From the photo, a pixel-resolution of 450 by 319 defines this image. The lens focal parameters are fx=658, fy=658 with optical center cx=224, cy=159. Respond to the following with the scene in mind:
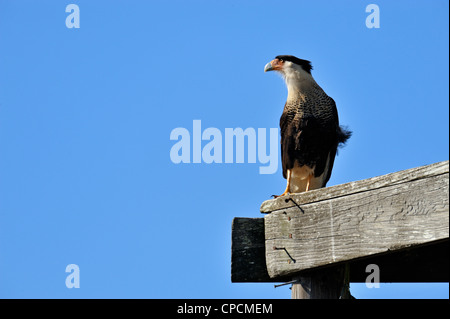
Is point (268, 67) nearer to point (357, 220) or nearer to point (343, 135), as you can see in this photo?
point (343, 135)

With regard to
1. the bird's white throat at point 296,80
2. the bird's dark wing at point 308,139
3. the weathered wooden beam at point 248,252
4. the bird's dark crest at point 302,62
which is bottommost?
the weathered wooden beam at point 248,252

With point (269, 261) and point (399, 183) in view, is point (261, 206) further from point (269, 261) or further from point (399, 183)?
point (399, 183)

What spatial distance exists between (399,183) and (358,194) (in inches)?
8.0

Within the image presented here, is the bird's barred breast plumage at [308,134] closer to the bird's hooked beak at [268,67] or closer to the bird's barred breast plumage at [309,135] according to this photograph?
the bird's barred breast plumage at [309,135]

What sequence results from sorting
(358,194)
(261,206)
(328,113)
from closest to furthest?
1. (358,194)
2. (261,206)
3. (328,113)

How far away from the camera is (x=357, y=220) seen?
2.55 metres

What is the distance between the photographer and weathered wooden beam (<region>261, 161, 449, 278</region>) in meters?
2.29

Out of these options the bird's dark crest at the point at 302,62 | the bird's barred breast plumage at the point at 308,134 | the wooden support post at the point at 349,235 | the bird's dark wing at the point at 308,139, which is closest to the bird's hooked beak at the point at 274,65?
the bird's dark crest at the point at 302,62

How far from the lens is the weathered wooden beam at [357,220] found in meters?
2.29

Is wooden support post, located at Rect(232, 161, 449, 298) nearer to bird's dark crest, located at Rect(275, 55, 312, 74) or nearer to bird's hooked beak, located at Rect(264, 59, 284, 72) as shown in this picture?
bird's dark crest, located at Rect(275, 55, 312, 74)

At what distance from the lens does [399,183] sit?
241cm

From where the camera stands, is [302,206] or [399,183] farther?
[302,206]
